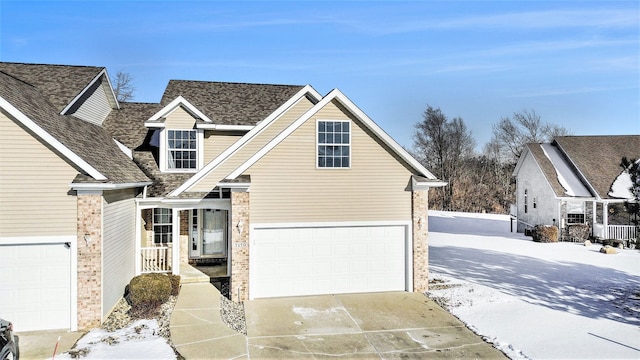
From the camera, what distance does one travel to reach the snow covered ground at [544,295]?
28.5 feet

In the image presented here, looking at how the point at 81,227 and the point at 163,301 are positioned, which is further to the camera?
the point at 163,301

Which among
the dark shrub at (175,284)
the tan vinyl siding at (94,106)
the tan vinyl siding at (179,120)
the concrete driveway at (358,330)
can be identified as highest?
the tan vinyl siding at (94,106)

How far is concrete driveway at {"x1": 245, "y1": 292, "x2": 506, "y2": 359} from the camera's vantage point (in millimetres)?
8430

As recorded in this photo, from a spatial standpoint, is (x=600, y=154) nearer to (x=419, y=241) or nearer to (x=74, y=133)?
(x=419, y=241)

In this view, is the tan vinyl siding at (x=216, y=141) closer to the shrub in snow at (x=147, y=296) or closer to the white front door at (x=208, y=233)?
the white front door at (x=208, y=233)

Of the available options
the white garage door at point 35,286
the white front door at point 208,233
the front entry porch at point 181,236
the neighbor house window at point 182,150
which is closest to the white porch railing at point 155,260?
the front entry porch at point 181,236

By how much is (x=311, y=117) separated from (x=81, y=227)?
A: 23.0 feet

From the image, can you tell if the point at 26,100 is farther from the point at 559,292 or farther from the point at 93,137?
the point at 559,292

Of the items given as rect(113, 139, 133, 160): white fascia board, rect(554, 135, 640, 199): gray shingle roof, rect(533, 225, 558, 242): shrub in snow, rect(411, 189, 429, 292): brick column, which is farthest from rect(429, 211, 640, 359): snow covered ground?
rect(113, 139, 133, 160): white fascia board

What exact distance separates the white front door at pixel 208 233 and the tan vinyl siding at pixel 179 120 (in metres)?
3.41

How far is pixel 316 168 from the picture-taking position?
40.8ft

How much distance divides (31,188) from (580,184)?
26500 millimetres

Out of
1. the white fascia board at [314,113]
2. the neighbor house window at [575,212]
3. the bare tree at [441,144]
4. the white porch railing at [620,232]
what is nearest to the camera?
the white fascia board at [314,113]

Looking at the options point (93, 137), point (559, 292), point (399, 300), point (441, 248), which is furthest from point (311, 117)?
point (441, 248)
